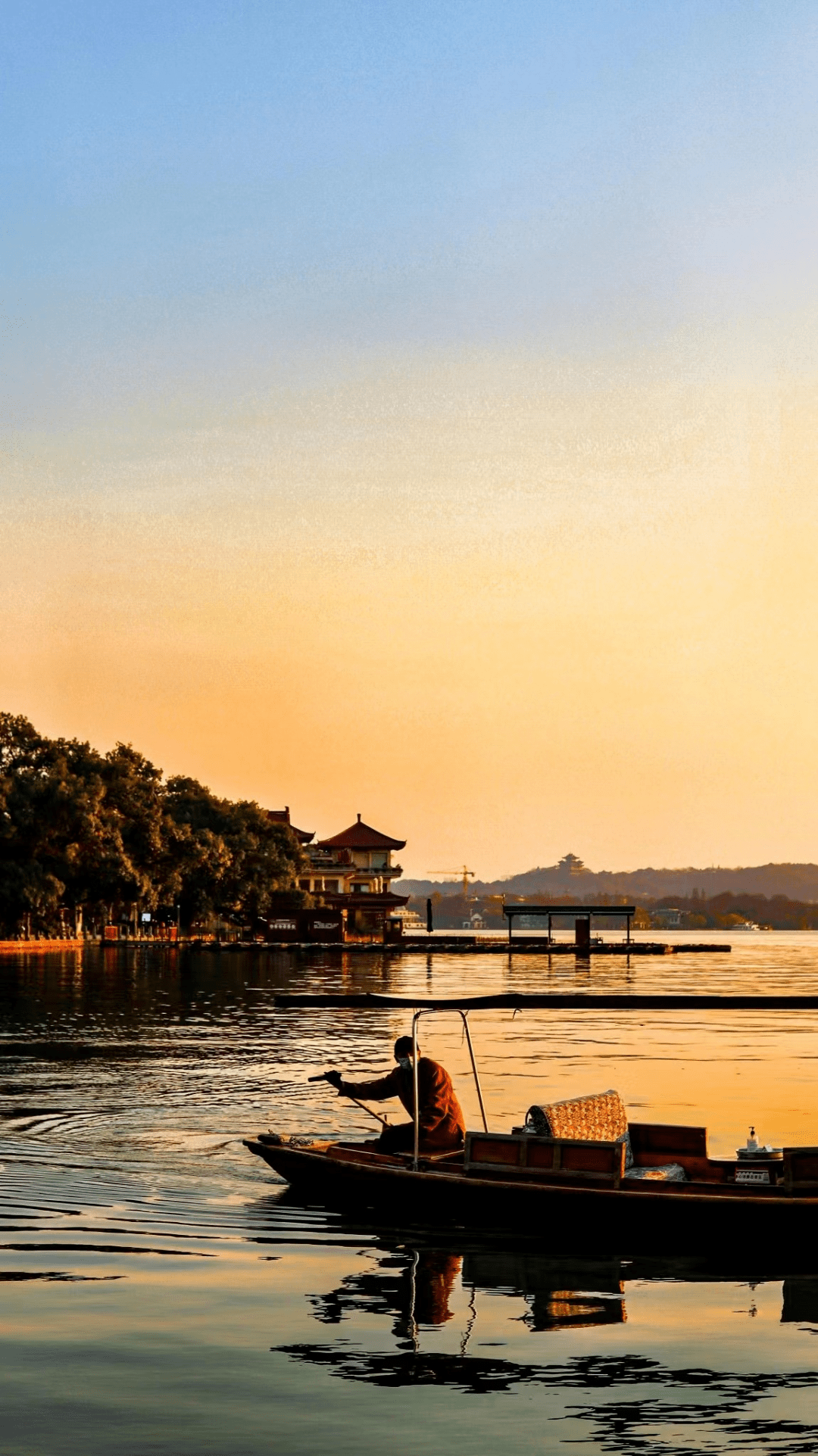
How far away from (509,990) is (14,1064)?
1509 inches

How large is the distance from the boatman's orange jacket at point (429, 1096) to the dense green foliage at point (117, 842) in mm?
96828

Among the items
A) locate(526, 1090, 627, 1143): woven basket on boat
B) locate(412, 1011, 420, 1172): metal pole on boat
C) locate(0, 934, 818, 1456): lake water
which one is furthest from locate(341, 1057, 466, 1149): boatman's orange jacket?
locate(0, 934, 818, 1456): lake water

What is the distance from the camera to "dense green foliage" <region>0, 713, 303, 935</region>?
116 metres

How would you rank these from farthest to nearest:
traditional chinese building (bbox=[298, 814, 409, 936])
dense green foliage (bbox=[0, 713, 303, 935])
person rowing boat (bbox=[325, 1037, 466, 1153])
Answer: traditional chinese building (bbox=[298, 814, 409, 936]) < dense green foliage (bbox=[0, 713, 303, 935]) < person rowing boat (bbox=[325, 1037, 466, 1153])

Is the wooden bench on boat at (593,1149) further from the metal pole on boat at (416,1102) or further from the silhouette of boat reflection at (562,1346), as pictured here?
the silhouette of boat reflection at (562,1346)

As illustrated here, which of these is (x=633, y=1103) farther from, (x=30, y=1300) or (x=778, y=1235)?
(x=30, y=1300)

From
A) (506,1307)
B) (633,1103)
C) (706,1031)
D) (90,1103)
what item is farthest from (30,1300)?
(706,1031)

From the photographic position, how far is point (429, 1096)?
66.9ft

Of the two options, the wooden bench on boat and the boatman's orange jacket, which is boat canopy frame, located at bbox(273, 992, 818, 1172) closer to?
the boatman's orange jacket

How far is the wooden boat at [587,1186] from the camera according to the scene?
58.1ft

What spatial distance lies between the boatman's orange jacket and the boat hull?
93 centimetres

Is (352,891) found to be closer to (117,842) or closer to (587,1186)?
(117,842)

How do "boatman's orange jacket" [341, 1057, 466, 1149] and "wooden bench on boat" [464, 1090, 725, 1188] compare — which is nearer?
"wooden bench on boat" [464, 1090, 725, 1188]

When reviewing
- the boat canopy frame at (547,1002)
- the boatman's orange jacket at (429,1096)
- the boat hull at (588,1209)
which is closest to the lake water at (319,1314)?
the boat hull at (588,1209)
